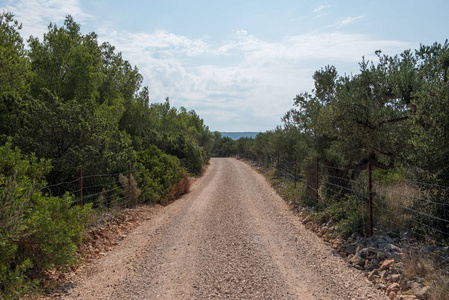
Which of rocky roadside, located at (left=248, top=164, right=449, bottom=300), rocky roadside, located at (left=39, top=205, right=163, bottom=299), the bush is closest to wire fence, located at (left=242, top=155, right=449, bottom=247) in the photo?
rocky roadside, located at (left=248, top=164, right=449, bottom=300)

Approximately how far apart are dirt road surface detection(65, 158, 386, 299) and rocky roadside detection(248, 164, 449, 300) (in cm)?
21

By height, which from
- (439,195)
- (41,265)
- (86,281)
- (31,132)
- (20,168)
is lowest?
(86,281)

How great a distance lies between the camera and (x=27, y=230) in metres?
4.61

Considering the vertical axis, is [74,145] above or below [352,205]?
above

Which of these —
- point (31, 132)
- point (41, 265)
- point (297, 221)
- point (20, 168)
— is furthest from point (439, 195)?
point (31, 132)

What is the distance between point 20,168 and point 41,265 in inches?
62.0

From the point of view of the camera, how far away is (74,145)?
9.99m

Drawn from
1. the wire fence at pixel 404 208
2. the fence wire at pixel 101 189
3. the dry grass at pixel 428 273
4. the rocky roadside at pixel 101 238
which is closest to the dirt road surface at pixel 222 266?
the rocky roadside at pixel 101 238

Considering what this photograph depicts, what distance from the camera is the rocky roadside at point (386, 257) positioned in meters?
4.61

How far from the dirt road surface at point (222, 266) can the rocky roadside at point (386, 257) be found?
21cm

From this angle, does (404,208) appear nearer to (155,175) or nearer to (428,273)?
(428,273)

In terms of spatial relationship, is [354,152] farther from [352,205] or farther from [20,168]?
[20,168]

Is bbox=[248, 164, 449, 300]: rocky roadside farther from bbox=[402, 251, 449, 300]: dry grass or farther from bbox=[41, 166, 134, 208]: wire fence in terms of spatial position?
bbox=[41, 166, 134, 208]: wire fence

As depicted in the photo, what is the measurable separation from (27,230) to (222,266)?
10.8 feet
